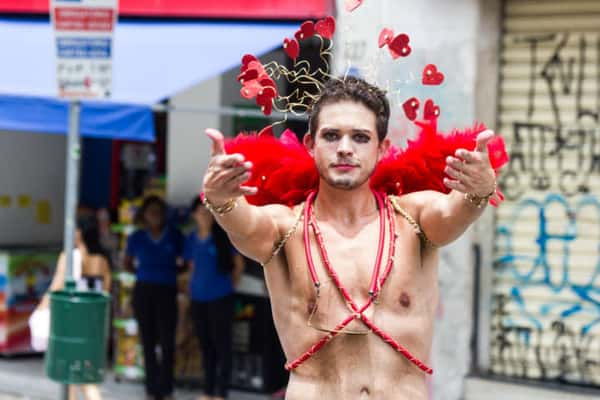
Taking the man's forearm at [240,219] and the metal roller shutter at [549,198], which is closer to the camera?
the man's forearm at [240,219]

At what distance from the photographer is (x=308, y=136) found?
3.84 meters

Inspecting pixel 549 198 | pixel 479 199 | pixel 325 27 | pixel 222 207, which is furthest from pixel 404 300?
pixel 549 198

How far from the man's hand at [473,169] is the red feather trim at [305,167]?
553 mm

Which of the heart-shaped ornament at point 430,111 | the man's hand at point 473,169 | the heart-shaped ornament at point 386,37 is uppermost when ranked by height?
the heart-shaped ornament at point 386,37

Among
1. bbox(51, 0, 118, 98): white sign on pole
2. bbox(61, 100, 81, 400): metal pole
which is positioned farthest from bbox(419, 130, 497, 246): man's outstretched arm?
bbox(61, 100, 81, 400): metal pole

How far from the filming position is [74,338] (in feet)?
22.1

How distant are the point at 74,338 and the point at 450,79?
3153 millimetres

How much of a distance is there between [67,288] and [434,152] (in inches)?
139

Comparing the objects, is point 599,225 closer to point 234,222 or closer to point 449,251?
point 449,251

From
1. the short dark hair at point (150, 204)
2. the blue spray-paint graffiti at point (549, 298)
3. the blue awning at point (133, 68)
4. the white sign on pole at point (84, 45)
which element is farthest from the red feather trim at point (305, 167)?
the short dark hair at point (150, 204)

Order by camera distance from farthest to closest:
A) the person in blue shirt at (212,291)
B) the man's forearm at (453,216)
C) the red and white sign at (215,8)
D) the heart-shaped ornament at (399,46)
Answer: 1. the person in blue shirt at (212,291)
2. the red and white sign at (215,8)
3. the heart-shaped ornament at (399,46)
4. the man's forearm at (453,216)

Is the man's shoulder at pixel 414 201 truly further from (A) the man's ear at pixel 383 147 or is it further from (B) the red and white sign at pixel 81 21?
(B) the red and white sign at pixel 81 21

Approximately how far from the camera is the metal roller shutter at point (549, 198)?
748 centimetres

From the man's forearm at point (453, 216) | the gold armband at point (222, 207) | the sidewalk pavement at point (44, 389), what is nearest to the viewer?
the gold armband at point (222, 207)
